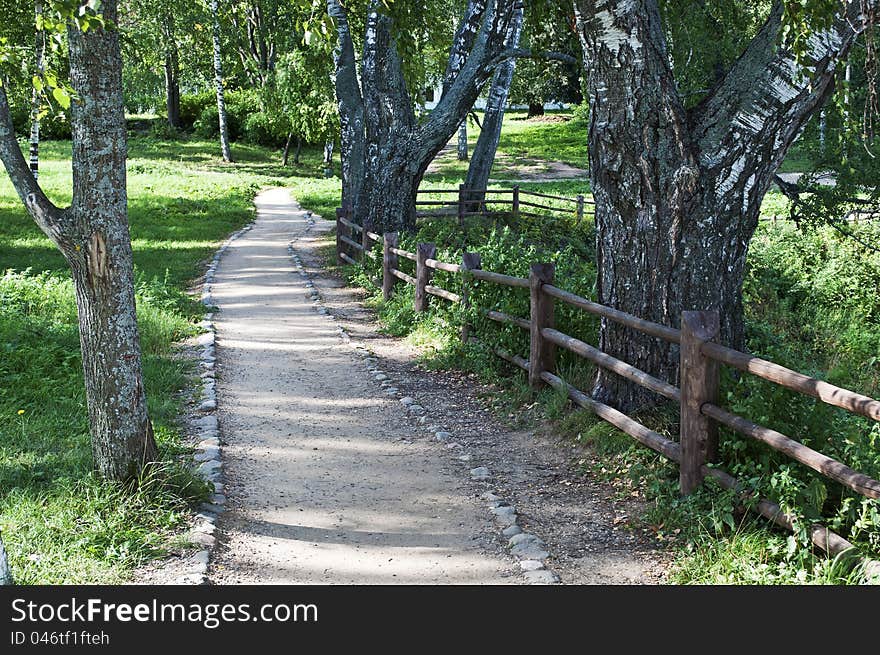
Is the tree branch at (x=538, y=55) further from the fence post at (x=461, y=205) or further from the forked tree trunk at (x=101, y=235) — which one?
the fence post at (x=461, y=205)

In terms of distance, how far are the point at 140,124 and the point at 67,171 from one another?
24770mm

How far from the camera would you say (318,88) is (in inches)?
1471

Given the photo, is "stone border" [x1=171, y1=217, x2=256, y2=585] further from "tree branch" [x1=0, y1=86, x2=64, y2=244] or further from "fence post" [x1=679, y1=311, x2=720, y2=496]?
"fence post" [x1=679, y1=311, x2=720, y2=496]

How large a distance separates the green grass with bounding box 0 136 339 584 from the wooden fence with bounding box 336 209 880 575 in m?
3.17

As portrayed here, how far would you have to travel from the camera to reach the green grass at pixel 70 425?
5.11 meters

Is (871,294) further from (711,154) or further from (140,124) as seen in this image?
(140,124)

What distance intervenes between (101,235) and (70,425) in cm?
271

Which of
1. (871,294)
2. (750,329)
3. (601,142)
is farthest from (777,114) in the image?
(871,294)

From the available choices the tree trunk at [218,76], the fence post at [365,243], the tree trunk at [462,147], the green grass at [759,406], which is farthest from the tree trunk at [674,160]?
the tree trunk at [462,147]

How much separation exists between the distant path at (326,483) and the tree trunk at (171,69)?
4271cm

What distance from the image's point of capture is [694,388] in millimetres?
5738

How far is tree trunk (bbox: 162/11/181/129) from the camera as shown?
49.8 m

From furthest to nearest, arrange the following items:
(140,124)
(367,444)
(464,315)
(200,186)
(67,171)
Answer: (140,124)
(67,171)
(200,186)
(464,315)
(367,444)

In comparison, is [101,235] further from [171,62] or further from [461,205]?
[171,62]
